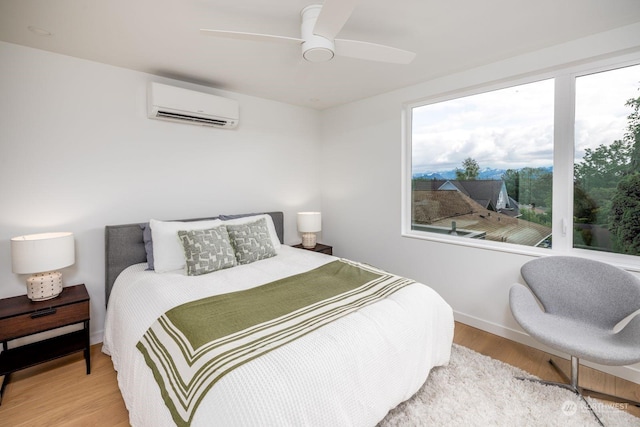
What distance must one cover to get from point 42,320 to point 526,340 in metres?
3.81

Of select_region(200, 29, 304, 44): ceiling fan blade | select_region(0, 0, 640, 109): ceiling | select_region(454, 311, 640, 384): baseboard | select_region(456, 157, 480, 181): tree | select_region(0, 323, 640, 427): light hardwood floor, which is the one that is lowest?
select_region(0, 323, 640, 427): light hardwood floor

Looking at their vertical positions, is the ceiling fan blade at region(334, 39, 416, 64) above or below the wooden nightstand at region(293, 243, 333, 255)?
above

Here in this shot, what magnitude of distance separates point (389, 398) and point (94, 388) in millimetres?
2029

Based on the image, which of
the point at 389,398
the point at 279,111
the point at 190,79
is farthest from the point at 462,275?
the point at 190,79

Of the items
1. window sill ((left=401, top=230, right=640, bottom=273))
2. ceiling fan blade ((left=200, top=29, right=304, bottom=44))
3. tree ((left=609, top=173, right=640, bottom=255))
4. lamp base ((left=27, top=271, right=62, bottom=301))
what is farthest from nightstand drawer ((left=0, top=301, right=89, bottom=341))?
tree ((left=609, top=173, right=640, bottom=255))

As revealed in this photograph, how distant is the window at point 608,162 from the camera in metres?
2.21

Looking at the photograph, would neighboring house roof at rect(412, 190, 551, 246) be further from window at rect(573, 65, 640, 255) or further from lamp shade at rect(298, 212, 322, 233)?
lamp shade at rect(298, 212, 322, 233)

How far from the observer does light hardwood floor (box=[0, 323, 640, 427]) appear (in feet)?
6.00

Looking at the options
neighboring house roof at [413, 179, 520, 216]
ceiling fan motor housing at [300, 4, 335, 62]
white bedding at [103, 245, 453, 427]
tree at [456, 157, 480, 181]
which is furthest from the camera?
tree at [456, 157, 480, 181]

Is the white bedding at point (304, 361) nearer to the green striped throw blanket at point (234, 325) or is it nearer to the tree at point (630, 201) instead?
the green striped throw blanket at point (234, 325)

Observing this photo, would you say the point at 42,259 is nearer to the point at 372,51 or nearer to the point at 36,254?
the point at 36,254

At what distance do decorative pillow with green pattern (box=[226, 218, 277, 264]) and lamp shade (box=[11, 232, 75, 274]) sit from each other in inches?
49.0

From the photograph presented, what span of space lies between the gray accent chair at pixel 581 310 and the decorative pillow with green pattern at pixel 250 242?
209 cm

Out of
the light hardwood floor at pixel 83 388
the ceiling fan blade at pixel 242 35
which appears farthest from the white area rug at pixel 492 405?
the ceiling fan blade at pixel 242 35
